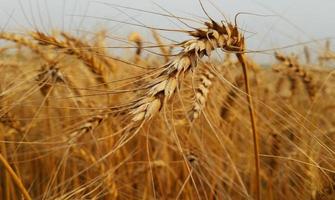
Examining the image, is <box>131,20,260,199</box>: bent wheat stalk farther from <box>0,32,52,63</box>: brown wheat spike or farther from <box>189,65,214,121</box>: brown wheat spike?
<box>0,32,52,63</box>: brown wheat spike

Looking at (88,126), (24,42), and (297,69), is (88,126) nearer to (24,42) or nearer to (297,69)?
(24,42)

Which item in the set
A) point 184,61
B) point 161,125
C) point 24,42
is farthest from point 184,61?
point 24,42

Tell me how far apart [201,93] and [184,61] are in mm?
282

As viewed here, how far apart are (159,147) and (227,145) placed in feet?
1.06

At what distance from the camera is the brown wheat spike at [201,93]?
3.11 feet

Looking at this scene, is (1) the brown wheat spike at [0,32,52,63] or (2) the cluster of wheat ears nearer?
(2) the cluster of wheat ears

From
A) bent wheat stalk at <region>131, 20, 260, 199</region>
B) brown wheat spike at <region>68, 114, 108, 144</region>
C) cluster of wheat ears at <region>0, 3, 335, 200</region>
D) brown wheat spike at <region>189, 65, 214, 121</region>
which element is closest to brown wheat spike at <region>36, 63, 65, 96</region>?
cluster of wheat ears at <region>0, 3, 335, 200</region>

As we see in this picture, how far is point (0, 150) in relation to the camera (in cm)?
148

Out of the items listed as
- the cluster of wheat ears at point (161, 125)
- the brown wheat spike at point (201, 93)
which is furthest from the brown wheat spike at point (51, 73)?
the brown wheat spike at point (201, 93)

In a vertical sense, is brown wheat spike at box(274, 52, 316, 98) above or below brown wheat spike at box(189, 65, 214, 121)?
below

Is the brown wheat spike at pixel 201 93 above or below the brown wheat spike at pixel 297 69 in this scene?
above

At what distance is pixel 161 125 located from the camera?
1714mm

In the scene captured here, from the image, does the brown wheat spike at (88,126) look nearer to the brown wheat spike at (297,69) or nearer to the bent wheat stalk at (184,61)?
the bent wheat stalk at (184,61)

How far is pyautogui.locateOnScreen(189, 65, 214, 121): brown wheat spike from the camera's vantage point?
95 centimetres
